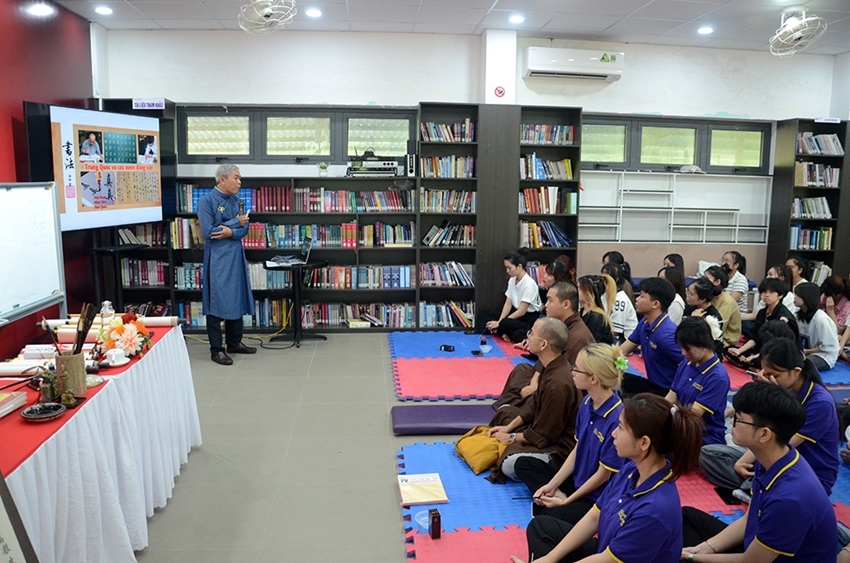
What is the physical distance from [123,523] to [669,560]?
2.15 meters

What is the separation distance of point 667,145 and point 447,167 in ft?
10.2

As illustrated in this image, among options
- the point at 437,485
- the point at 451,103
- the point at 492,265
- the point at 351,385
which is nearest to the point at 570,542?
the point at 437,485

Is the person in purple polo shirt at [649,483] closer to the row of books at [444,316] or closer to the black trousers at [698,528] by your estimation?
the black trousers at [698,528]

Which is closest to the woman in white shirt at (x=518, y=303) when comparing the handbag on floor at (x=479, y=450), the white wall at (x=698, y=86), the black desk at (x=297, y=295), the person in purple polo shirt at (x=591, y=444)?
the black desk at (x=297, y=295)

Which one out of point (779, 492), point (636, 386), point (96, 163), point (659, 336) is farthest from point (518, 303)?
point (779, 492)

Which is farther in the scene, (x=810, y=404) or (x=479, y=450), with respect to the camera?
(x=479, y=450)

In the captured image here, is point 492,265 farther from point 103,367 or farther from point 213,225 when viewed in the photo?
point 103,367

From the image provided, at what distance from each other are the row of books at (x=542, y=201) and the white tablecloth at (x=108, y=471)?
516 centimetres

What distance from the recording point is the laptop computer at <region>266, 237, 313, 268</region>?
7.00 meters

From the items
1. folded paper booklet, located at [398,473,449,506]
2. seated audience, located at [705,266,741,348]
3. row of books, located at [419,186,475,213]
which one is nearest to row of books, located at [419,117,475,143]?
row of books, located at [419,186,475,213]

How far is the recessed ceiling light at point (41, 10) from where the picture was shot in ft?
19.4

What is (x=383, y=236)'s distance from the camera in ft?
25.6

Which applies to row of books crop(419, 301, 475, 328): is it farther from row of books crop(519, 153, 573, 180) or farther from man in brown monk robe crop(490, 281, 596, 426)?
man in brown monk robe crop(490, 281, 596, 426)

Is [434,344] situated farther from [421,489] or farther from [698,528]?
[698,528]
